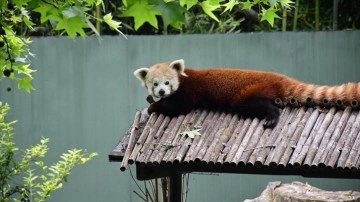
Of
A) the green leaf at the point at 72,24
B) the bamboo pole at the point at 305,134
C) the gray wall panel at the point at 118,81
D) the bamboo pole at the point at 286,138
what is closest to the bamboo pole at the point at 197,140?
the bamboo pole at the point at 286,138

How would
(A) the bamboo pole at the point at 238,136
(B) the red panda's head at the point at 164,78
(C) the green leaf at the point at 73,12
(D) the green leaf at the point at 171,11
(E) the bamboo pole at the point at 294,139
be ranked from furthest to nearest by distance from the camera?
(B) the red panda's head at the point at 164,78
(A) the bamboo pole at the point at 238,136
(E) the bamboo pole at the point at 294,139
(C) the green leaf at the point at 73,12
(D) the green leaf at the point at 171,11

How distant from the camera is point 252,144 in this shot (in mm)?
4836

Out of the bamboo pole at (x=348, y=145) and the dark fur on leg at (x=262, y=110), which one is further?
the dark fur on leg at (x=262, y=110)

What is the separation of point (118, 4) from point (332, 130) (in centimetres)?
403

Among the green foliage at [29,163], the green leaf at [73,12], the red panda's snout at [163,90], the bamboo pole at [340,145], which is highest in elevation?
the green leaf at [73,12]

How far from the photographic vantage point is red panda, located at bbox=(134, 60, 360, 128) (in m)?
5.07

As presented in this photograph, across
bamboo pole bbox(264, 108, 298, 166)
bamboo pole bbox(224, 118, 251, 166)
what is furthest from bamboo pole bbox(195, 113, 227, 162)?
bamboo pole bbox(264, 108, 298, 166)

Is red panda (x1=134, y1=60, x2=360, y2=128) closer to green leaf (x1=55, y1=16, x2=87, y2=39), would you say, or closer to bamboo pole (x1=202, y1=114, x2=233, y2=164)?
bamboo pole (x1=202, y1=114, x2=233, y2=164)

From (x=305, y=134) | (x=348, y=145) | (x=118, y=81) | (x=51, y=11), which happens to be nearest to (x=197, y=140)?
(x=305, y=134)

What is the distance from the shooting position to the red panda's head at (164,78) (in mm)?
5730

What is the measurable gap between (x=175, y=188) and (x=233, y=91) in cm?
71

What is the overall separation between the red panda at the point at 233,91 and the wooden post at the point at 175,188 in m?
0.43

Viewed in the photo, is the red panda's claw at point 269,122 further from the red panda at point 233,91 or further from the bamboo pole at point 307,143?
the bamboo pole at point 307,143

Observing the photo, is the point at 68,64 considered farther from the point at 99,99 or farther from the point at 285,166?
the point at 285,166
